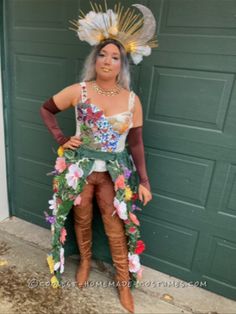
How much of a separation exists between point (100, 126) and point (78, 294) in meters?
1.17

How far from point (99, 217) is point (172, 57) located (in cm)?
122

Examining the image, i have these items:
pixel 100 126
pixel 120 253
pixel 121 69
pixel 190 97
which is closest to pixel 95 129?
pixel 100 126

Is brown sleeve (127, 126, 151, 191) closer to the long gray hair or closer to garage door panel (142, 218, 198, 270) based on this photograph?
the long gray hair

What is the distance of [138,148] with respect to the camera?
162 cm

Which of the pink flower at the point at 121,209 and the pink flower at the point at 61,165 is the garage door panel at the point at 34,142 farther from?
the pink flower at the point at 121,209

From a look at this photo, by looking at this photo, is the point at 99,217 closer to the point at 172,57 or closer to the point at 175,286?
the point at 175,286

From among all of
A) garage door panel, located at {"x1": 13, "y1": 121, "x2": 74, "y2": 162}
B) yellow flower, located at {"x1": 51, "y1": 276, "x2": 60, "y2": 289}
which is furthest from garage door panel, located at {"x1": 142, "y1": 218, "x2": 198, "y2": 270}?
garage door panel, located at {"x1": 13, "y1": 121, "x2": 74, "y2": 162}

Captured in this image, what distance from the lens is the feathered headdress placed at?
137 centimetres

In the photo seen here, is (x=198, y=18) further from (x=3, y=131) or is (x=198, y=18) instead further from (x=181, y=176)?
(x=3, y=131)

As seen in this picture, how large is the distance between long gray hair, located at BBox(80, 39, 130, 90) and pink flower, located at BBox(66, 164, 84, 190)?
1.67 feet

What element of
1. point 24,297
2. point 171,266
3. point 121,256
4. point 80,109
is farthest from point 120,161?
point 24,297

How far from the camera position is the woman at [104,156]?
1471mm

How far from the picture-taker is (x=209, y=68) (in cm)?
155

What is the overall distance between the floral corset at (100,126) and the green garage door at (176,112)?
33 cm
